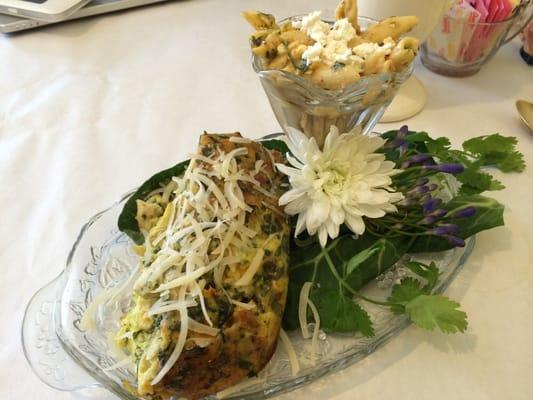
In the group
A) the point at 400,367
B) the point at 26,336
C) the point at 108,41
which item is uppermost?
the point at 108,41

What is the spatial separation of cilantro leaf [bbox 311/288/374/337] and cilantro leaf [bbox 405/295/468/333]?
0.05 meters

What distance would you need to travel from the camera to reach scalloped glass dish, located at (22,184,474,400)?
580mm

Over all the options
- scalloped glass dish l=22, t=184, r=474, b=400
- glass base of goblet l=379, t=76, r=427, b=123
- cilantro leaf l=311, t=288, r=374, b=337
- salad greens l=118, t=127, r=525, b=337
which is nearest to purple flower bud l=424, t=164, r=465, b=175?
salad greens l=118, t=127, r=525, b=337

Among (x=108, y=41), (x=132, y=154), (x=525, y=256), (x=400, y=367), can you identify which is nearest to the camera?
(x=400, y=367)

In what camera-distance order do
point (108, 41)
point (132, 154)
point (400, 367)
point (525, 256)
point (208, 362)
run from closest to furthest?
1. point (208, 362)
2. point (400, 367)
3. point (525, 256)
4. point (132, 154)
5. point (108, 41)

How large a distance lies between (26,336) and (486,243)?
0.65 metres

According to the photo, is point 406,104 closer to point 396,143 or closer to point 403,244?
point 396,143

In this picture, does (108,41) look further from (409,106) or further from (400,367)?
(400,367)

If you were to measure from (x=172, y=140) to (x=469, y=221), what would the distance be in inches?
21.7

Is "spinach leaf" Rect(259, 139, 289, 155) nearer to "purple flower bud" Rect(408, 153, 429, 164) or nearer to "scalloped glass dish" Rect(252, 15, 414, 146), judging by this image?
"scalloped glass dish" Rect(252, 15, 414, 146)

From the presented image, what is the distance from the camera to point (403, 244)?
2.22ft

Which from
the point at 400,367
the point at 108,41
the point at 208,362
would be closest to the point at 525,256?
the point at 400,367

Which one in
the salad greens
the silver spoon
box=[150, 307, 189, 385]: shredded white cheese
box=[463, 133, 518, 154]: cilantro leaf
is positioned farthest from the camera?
the silver spoon

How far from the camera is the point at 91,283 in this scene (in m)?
0.68
